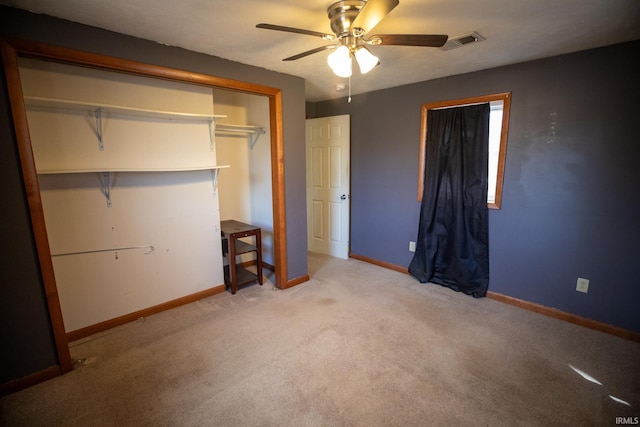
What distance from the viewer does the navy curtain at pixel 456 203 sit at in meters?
2.99

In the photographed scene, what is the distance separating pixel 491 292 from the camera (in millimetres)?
3057

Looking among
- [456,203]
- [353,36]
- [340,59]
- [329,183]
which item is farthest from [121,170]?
[456,203]

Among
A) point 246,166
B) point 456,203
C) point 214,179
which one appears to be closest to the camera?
point 214,179

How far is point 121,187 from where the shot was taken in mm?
2512

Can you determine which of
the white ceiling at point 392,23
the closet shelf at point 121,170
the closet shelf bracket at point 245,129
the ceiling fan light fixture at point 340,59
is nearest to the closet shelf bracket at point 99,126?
the closet shelf at point 121,170

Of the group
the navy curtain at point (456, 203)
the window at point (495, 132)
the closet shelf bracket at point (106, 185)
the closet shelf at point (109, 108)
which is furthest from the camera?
the navy curtain at point (456, 203)

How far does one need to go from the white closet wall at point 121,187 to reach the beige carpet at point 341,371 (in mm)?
345

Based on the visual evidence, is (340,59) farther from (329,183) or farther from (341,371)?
(329,183)

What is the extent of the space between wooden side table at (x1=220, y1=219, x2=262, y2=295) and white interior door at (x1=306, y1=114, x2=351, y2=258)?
1.34 metres

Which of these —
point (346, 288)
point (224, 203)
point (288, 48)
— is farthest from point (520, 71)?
point (224, 203)

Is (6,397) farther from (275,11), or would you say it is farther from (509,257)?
(509,257)

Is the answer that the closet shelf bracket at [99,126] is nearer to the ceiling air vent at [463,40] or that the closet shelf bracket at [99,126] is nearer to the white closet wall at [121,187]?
the white closet wall at [121,187]

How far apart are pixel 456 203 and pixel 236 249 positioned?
2426 millimetres

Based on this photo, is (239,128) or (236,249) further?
(239,128)
